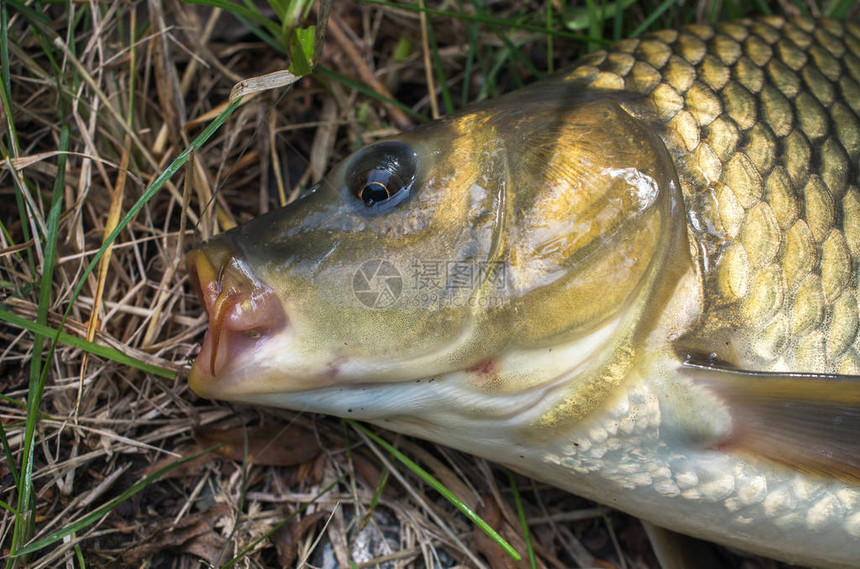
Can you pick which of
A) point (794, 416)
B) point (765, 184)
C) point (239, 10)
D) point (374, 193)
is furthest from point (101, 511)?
point (765, 184)

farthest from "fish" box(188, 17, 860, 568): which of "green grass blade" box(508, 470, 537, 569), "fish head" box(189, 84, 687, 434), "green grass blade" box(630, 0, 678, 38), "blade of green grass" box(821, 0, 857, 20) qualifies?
"blade of green grass" box(821, 0, 857, 20)


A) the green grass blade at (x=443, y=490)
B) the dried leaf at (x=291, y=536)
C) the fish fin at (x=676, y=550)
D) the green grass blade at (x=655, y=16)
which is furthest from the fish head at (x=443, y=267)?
the green grass blade at (x=655, y=16)

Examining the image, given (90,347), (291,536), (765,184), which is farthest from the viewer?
(291,536)

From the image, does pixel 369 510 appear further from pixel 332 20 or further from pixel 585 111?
pixel 332 20

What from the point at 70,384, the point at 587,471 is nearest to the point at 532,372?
the point at 587,471

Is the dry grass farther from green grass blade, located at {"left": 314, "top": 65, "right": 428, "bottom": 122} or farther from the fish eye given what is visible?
the fish eye

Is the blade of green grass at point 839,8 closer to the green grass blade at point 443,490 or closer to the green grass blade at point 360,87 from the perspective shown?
the green grass blade at point 360,87

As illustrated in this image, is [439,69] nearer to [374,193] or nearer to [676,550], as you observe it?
[374,193]
